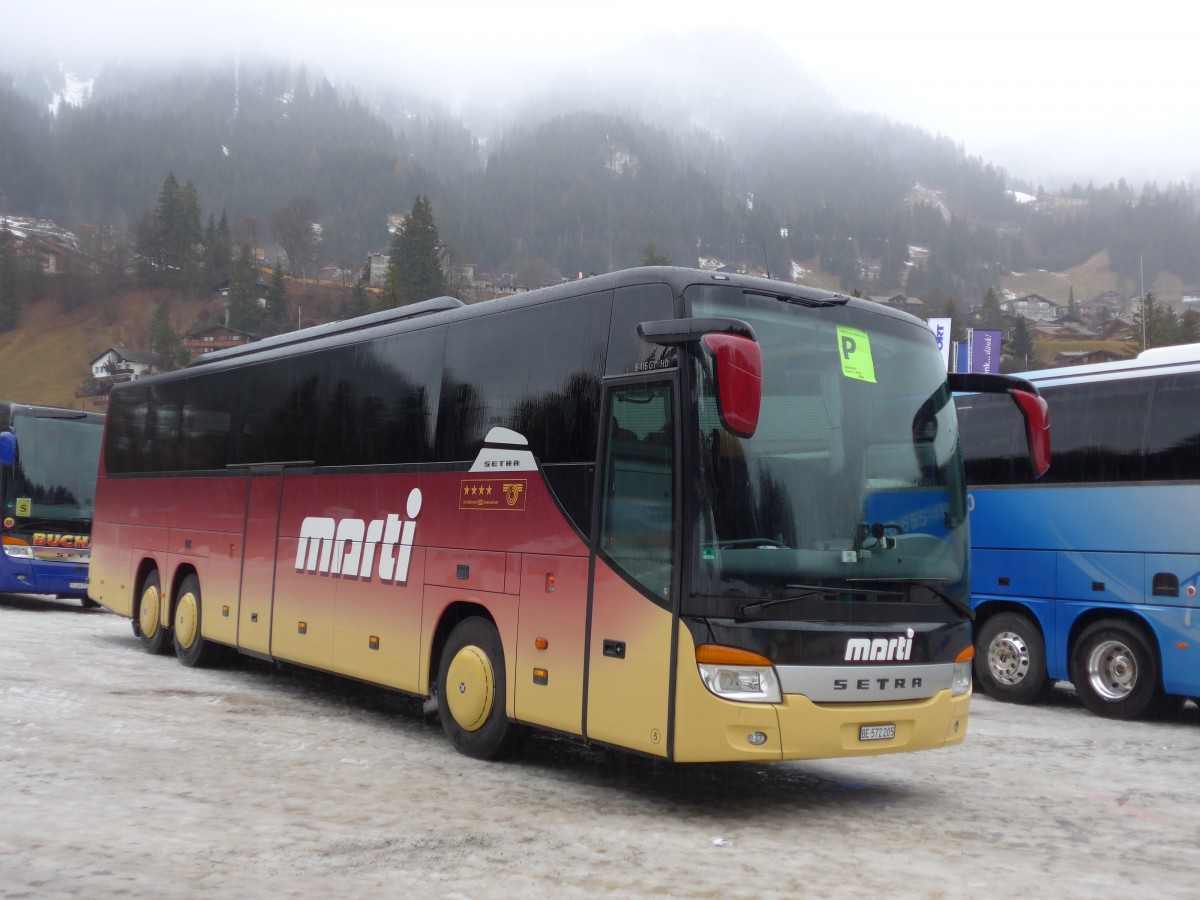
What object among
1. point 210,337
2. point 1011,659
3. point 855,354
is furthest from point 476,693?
point 210,337

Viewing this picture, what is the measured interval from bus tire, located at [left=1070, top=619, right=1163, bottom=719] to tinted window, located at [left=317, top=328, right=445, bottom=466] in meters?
7.36

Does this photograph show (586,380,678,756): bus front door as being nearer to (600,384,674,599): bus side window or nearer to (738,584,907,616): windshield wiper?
(600,384,674,599): bus side window

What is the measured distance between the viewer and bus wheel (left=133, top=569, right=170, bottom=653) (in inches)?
592

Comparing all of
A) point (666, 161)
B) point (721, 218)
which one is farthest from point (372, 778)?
point (666, 161)

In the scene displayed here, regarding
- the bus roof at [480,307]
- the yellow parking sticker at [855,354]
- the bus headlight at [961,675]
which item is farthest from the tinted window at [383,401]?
the bus headlight at [961,675]

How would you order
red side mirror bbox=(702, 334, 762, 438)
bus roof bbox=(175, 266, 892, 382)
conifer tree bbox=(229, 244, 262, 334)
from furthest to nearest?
conifer tree bbox=(229, 244, 262, 334)
bus roof bbox=(175, 266, 892, 382)
red side mirror bbox=(702, 334, 762, 438)

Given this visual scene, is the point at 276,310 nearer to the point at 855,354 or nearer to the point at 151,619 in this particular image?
the point at 151,619

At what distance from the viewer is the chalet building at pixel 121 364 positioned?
391 feet

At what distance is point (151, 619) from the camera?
50.2 feet

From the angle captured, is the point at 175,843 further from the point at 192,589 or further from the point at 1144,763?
the point at 192,589

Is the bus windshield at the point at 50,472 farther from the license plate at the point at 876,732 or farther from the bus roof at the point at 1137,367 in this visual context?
the license plate at the point at 876,732

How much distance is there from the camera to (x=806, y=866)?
6043mm

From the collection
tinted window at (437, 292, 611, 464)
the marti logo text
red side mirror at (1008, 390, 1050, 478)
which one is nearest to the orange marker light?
tinted window at (437, 292, 611, 464)

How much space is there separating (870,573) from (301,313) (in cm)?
12756
